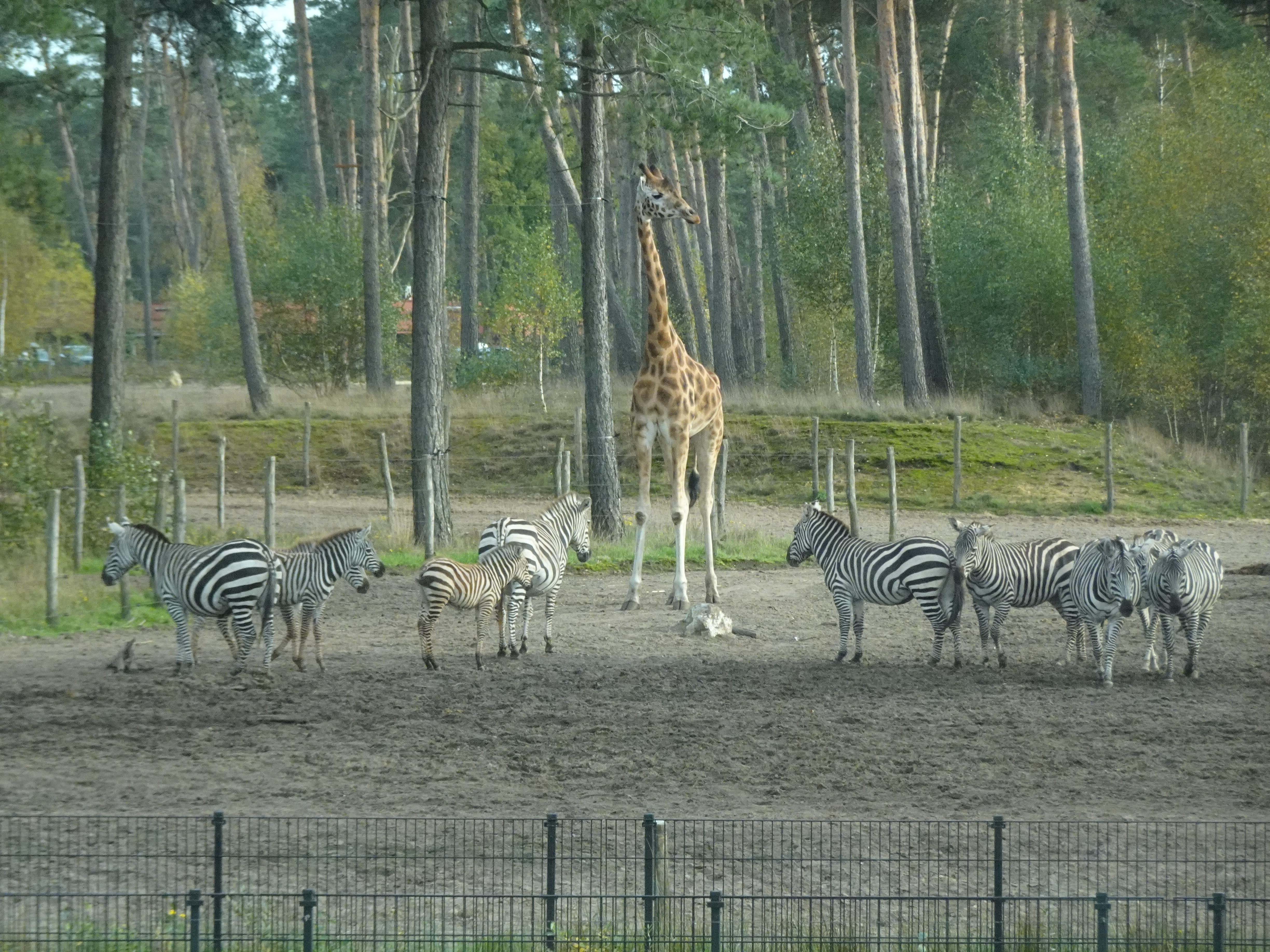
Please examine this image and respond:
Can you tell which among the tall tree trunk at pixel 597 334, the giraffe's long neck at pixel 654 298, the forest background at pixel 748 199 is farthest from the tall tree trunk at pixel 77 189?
the giraffe's long neck at pixel 654 298

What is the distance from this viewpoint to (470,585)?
47.2 ft

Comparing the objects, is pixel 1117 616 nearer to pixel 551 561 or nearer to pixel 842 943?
pixel 551 561

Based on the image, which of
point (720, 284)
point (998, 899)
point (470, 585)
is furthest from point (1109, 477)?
point (998, 899)

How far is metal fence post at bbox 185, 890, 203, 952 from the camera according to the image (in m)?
6.13

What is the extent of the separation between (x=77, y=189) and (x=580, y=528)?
61.0 m

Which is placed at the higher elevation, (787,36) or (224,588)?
(787,36)

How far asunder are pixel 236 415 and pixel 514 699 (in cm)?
2785

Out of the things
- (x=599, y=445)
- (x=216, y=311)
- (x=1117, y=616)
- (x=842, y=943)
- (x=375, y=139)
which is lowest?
(x=842, y=943)

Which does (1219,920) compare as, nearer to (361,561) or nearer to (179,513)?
(361,561)

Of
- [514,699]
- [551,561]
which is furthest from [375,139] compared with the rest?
[514,699]

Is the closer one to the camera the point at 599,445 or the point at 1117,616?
the point at 1117,616

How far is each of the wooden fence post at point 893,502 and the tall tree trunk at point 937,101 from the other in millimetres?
20850

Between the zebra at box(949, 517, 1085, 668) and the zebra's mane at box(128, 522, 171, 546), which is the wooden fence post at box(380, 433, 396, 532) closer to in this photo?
the zebra's mane at box(128, 522, 171, 546)

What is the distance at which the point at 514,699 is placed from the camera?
43.0 ft
